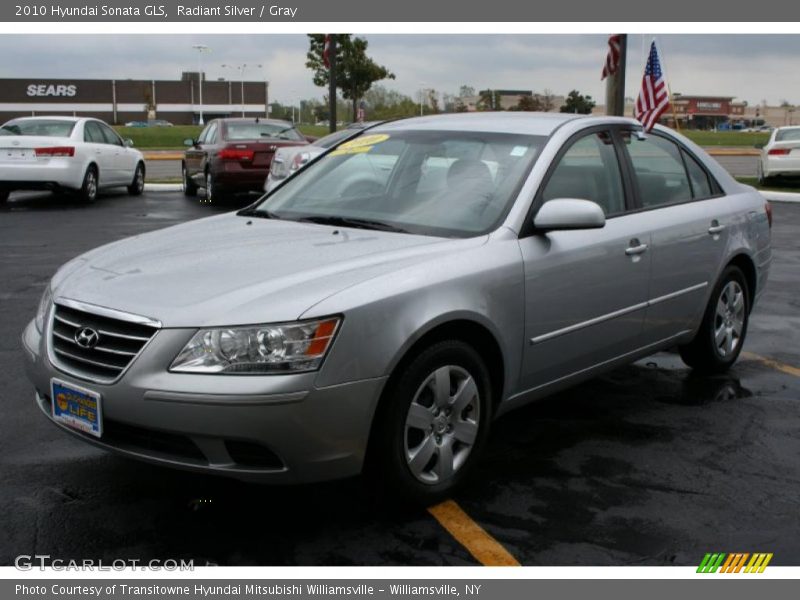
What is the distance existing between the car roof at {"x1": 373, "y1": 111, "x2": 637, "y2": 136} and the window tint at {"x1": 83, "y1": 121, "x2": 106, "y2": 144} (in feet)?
43.2

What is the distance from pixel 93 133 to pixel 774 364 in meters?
14.3

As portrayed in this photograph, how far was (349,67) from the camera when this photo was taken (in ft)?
169

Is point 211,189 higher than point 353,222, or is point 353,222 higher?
point 353,222

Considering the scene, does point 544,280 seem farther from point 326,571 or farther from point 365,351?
point 326,571

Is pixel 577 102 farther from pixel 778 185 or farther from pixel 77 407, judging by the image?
pixel 77 407

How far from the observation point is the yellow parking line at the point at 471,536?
360 centimetres

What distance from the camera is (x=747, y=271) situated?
6.43 meters

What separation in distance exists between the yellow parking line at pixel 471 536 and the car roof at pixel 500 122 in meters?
1.98

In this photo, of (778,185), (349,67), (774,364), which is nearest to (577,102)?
(349,67)

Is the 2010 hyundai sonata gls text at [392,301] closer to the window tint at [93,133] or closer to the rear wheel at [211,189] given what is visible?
the rear wheel at [211,189]

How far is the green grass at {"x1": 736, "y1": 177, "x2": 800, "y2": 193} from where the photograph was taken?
21919 mm

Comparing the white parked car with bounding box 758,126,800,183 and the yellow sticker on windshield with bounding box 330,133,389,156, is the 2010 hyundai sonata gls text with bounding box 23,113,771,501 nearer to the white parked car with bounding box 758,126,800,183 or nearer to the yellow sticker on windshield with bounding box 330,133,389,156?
the yellow sticker on windshield with bounding box 330,133,389,156

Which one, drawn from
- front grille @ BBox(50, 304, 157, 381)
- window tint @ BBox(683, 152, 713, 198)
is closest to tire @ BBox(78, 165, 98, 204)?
window tint @ BBox(683, 152, 713, 198)

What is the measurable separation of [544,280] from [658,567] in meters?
1.43
